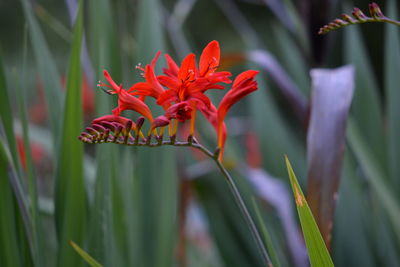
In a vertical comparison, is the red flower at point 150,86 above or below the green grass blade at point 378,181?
above

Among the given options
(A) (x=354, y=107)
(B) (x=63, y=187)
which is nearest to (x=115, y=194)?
(B) (x=63, y=187)

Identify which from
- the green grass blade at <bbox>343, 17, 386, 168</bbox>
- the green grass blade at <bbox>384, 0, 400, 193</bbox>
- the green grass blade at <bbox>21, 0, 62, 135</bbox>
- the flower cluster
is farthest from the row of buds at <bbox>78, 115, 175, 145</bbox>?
the green grass blade at <bbox>343, 17, 386, 168</bbox>

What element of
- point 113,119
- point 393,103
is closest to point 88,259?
point 113,119

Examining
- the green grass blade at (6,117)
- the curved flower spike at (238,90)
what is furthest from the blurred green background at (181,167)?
the curved flower spike at (238,90)

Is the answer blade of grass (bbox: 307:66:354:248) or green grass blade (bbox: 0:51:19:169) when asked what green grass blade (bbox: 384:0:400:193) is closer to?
blade of grass (bbox: 307:66:354:248)

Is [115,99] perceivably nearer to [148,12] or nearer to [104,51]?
[104,51]

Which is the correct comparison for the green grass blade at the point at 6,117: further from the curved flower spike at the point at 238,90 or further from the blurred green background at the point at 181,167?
the curved flower spike at the point at 238,90
